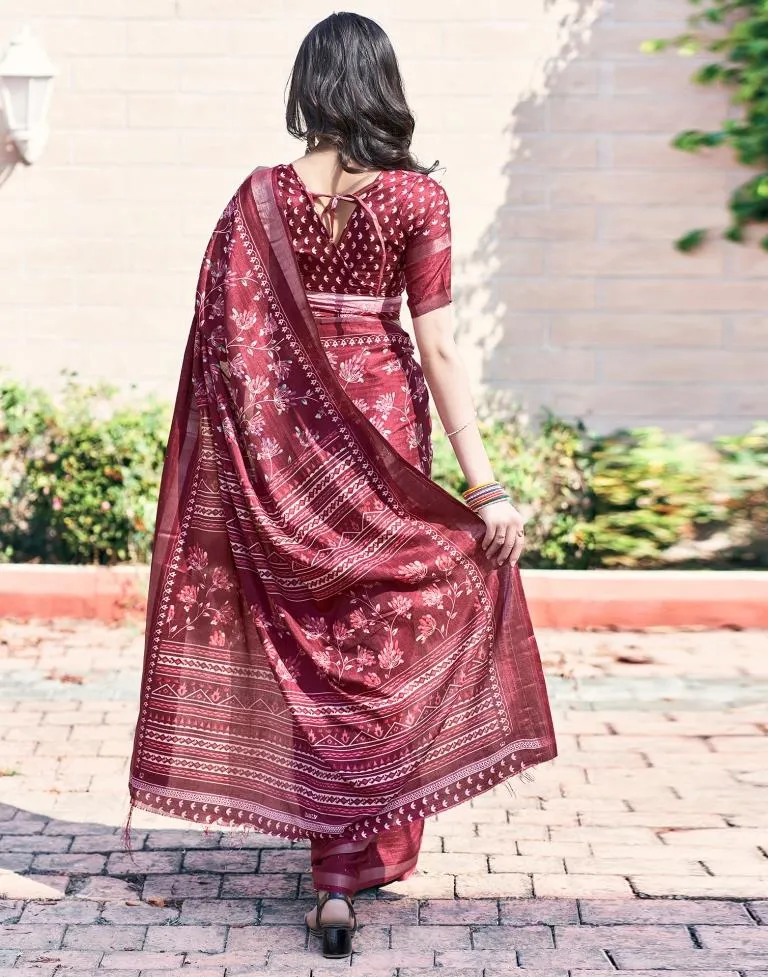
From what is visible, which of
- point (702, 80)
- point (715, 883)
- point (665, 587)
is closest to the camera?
point (715, 883)

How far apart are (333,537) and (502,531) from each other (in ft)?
1.23

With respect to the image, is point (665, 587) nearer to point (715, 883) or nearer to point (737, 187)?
point (737, 187)

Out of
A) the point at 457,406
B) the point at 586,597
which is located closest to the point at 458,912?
the point at 457,406

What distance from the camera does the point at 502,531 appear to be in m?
3.30

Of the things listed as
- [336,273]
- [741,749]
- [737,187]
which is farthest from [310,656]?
[737,187]

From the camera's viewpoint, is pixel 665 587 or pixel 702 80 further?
pixel 702 80

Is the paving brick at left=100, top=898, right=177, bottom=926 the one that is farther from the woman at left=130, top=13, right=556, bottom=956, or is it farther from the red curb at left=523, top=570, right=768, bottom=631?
the red curb at left=523, top=570, right=768, bottom=631

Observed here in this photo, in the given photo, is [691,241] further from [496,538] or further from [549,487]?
[496,538]

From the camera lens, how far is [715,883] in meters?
3.64

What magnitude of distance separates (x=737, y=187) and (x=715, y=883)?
3977 millimetres

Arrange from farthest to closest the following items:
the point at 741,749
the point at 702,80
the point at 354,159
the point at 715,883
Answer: the point at 702,80 < the point at 741,749 < the point at 715,883 < the point at 354,159

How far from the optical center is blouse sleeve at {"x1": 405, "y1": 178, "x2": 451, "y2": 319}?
10.6 ft

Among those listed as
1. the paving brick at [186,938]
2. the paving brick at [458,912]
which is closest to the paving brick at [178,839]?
the paving brick at [186,938]

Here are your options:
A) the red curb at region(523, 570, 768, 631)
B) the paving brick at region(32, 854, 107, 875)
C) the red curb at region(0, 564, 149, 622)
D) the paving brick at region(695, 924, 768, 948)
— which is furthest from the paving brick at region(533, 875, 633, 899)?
the red curb at region(0, 564, 149, 622)
